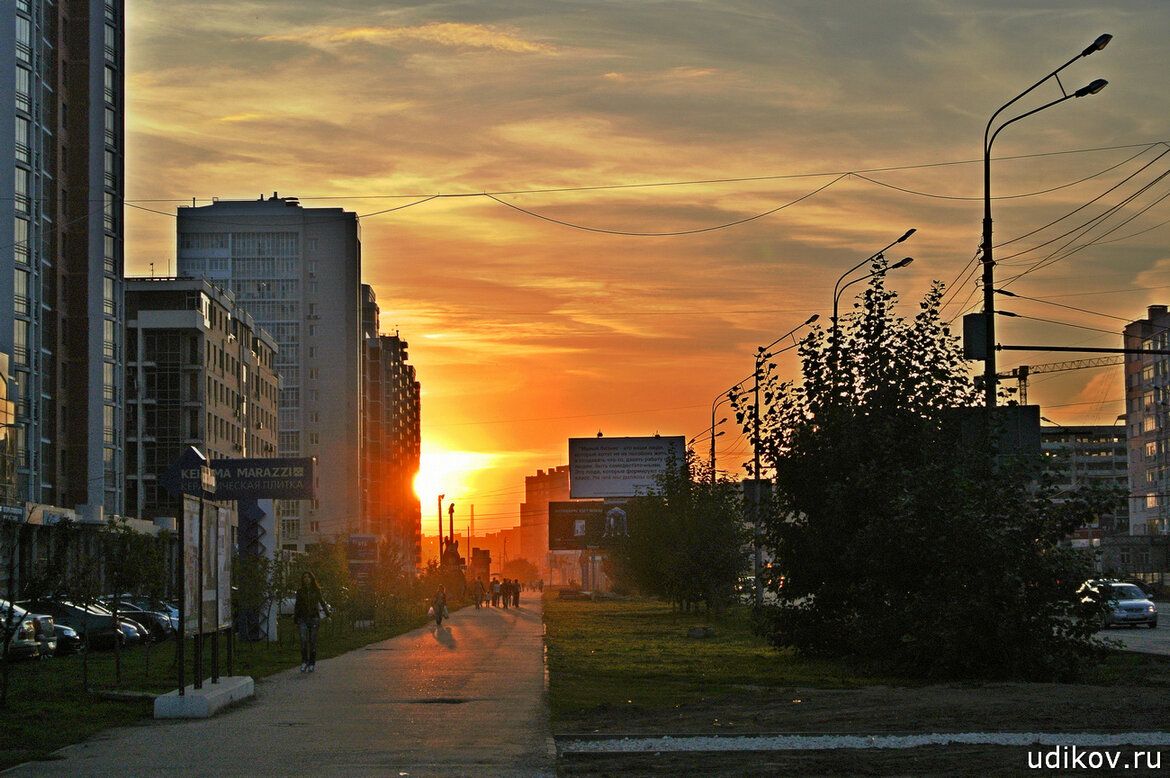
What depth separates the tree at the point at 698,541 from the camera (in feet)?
179

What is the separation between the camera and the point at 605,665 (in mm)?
24703

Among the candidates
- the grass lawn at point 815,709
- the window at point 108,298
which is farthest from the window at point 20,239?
the grass lawn at point 815,709

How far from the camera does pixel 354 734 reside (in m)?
13.7

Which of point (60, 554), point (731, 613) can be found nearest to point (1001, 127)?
point (60, 554)

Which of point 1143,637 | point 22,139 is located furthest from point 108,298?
point 1143,637

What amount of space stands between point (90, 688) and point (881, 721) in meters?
12.0

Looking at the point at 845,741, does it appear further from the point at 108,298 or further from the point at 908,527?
the point at 108,298

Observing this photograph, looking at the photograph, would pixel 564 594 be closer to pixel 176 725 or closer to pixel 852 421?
pixel 852 421

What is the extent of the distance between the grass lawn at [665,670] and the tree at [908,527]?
3.68 ft

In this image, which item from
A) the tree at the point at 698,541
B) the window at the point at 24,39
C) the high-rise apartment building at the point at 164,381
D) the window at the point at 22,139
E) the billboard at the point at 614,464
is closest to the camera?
the tree at the point at 698,541

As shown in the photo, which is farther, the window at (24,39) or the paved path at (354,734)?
the window at (24,39)

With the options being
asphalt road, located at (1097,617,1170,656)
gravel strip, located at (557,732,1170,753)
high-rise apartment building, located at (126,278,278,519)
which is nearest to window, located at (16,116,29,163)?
high-rise apartment building, located at (126,278,278,519)

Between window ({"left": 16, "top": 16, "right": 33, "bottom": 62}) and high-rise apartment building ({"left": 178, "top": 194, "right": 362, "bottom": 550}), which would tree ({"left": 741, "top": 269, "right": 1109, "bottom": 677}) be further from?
high-rise apartment building ({"left": 178, "top": 194, "right": 362, "bottom": 550})

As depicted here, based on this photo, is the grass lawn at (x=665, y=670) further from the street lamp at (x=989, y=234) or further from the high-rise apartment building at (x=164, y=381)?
the high-rise apartment building at (x=164, y=381)
